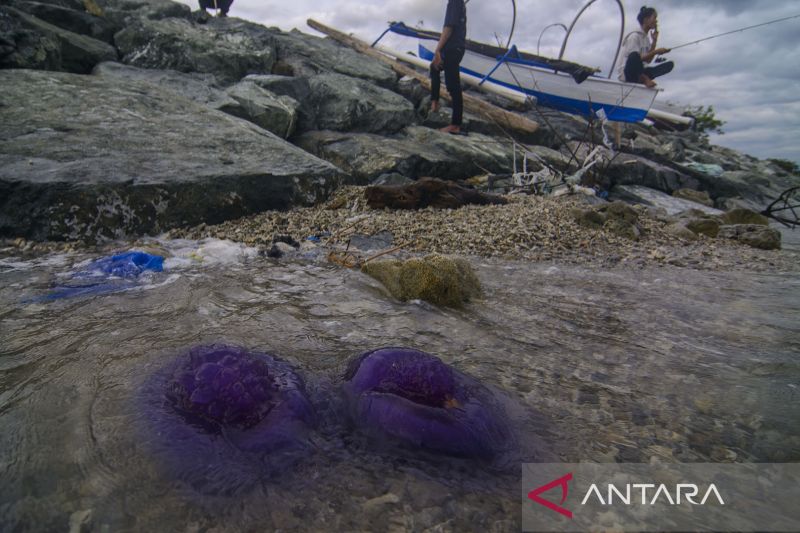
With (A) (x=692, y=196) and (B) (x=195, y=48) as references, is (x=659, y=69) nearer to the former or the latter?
(A) (x=692, y=196)

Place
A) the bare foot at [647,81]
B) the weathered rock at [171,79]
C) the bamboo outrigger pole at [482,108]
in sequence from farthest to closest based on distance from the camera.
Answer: the bare foot at [647,81], the bamboo outrigger pole at [482,108], the weathered rock at [171,79]

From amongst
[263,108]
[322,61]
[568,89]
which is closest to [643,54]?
[568,89]

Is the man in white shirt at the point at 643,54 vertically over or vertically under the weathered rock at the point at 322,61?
over

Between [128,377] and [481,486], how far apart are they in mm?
1203

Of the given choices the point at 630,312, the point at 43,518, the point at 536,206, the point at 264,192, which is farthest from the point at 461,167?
the point at 43,518

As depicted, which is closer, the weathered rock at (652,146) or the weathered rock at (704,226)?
the weathered rock at (704,226)

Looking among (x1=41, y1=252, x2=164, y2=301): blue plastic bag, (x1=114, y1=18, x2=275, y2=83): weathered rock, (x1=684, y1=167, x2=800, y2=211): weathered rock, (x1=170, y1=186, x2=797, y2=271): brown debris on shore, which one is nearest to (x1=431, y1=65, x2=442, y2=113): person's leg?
(x1=114, y1=18, x2=275, y2=83): weathered rock

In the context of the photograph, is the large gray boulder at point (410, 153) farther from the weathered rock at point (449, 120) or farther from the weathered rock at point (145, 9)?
the weathered rock at point (145, 9)

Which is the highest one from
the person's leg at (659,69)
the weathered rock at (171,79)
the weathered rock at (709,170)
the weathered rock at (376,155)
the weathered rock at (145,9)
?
the person's leg at (659,69)

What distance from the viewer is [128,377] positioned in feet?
4.65

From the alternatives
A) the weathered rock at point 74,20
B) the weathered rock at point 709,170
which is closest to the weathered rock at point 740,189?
the weathered rock at point 709,170

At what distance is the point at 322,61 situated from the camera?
1135 centimetres

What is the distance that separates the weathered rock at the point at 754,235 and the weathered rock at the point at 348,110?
21.3 ft

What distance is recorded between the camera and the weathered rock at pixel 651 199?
875 cm
